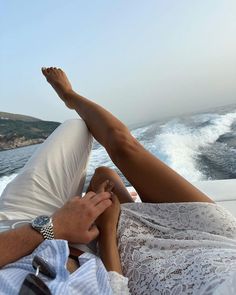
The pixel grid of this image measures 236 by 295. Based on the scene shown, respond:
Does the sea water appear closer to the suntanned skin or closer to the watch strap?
the suntanned skin

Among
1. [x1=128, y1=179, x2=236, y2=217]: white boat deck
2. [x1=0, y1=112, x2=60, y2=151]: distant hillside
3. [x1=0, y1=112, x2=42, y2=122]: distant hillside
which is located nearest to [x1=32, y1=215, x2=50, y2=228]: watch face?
[x1=128, y1=179, x2=236, y2=217]: white boat deck

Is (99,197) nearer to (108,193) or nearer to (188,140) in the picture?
(108,193)

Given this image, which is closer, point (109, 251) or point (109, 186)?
point (109, 251)

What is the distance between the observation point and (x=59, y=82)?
4.48 feet

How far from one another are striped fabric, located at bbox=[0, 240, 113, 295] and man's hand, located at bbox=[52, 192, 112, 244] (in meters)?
0.07

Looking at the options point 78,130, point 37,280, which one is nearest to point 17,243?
point 37,280

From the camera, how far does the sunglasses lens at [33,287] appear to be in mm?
498

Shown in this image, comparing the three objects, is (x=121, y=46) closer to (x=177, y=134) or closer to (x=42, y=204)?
(x=177, y=134)

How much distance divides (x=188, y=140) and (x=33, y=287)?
2805 mm

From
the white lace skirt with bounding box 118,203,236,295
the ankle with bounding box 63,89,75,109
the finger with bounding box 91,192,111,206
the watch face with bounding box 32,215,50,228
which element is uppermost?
the ankle with bounding box 63,89,75,109

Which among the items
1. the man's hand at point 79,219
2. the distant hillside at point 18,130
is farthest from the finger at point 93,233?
the distant hillside at point 18,130

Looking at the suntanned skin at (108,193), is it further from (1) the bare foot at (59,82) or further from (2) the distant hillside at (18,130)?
(2) the distant hillside at (18,130)

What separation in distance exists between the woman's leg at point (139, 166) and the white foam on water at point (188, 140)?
1443 mm

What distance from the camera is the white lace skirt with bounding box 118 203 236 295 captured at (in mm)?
541
